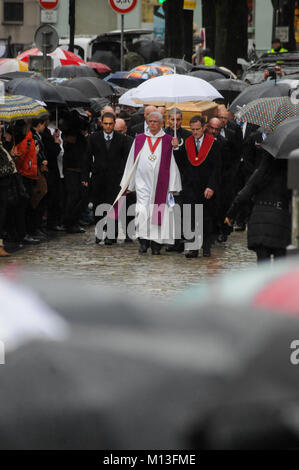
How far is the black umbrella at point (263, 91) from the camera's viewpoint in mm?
15633

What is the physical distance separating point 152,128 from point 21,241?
2329 millimetres

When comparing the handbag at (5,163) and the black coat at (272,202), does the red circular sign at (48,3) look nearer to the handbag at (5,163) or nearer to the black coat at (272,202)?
the handbag at (5,163)

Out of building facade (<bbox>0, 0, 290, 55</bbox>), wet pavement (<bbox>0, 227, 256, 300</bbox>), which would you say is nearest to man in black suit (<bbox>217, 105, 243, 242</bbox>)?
wet pavement (<bbox>0, 227, 256, 300</bbox>)

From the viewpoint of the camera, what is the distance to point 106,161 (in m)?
16.1

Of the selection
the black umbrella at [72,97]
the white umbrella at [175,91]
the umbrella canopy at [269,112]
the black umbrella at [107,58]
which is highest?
the umbrella canopy at [269,112]

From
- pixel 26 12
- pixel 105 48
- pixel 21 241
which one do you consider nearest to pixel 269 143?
pixel 21 241

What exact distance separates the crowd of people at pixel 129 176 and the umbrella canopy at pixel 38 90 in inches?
15.2

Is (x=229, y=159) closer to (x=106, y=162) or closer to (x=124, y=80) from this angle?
(x=106, y=162)

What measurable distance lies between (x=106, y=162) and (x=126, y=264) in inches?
126

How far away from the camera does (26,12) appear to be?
226 ft

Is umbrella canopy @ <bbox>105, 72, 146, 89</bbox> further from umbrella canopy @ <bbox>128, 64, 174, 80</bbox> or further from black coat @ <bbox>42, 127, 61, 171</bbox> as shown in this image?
black coat @ <bbox>42, 127, 61, 171</bbox>

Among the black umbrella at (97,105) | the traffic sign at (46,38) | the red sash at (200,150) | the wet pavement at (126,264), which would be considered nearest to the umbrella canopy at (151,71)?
the traffic sign at (46,38)

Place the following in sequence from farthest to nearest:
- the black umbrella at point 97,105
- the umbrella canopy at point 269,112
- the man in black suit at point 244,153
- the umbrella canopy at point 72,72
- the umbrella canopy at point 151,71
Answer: the umbrella canopy at point 72,72 → the umbrella canopy at point 151,71 → the black umbrella at point 97,105 → the man in black suit at point 244,153 → the umbrella canopy at point 269,112
